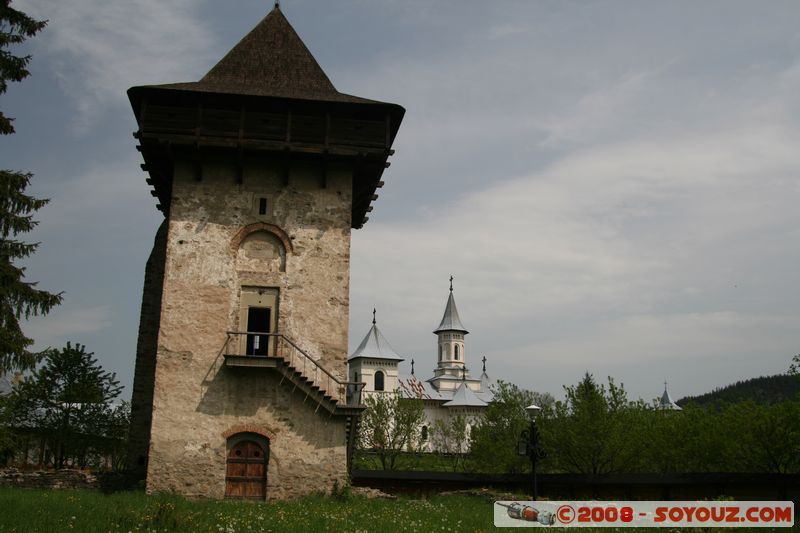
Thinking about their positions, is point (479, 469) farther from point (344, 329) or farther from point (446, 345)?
point (446, 345)

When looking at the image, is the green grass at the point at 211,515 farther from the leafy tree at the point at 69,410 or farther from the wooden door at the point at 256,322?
the leafy tree at the point at 69,410

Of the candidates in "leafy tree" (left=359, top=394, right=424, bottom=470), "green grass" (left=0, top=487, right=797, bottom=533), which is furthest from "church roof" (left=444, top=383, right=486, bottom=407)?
"green grass" (left=0, top=487, right=797, bottom=533)

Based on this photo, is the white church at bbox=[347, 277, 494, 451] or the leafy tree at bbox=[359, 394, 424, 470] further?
the white church at bbox=[347, 277, 494, 451]

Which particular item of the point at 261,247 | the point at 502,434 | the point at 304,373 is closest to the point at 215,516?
the point at 304,373

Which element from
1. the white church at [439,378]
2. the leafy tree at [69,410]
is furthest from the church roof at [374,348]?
the leafy tree at [69,410]

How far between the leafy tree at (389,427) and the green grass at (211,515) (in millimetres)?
35939

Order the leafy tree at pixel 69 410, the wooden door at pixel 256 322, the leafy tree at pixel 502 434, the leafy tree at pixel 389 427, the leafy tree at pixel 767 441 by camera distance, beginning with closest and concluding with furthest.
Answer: the wooden door at pixel 256 322 → the leafy tree at pixel 767 441 → the leafy tree at pixel 69 410 → the leafy tree at pixel 502 434 → the leafy tree at pixel 389 427

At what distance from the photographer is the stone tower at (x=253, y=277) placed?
20.4 metres

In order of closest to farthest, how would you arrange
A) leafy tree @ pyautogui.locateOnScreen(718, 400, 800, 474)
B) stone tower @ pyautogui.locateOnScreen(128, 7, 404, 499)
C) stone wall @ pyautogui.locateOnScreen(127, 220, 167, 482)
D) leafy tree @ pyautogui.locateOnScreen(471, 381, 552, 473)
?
stone tower @ pyautogui.locateOnScreen(128, 7, 404, 499) → stone wall @ pyautogui.locateOnScreen(127, 220, 167, 482) → leafy tree @ pyautogui.locateOnScreen(718, 400, 800, 474) → leafy tree @ pyautogui.locateOnScreen(471, 381, 552, 473)

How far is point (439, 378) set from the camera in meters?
87.4

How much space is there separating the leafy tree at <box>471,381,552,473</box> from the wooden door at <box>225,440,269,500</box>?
19952mm

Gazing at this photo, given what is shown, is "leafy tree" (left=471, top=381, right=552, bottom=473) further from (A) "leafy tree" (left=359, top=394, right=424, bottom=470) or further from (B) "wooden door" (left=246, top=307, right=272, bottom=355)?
(B) "wooden door" (left=246, top=307, right=272, bottom=355)

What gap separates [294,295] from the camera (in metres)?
22.0

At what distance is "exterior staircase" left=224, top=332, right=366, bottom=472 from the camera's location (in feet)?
67.1
